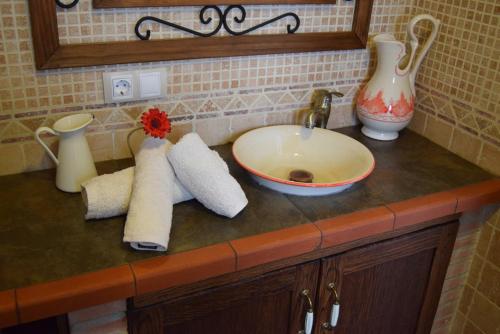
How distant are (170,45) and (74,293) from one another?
683 mm

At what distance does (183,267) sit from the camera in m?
1.10

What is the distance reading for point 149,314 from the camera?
1144mm

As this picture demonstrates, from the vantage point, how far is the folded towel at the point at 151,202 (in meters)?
1.10

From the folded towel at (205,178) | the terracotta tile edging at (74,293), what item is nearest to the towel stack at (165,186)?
the folded towel at (205,178)

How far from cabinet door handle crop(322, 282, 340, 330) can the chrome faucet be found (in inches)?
19.1

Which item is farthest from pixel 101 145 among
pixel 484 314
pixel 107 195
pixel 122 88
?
pixel 484 314

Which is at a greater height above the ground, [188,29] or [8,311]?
[188,29]

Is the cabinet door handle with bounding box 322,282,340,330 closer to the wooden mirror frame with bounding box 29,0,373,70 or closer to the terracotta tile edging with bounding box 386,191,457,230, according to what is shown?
the terracotta tile edging with bounding box 386,191,457,230

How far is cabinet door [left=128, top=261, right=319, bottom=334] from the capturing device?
1.16 metres

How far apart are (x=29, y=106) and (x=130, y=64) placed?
27 cm

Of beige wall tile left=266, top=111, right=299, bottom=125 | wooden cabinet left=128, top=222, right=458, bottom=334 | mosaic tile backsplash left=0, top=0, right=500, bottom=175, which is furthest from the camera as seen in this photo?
beige wall tile left=266, top=111, right=299, bottom=125

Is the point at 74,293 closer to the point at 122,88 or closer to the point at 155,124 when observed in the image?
the point at 155,124

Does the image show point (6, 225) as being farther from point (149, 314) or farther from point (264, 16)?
point (264, 16)

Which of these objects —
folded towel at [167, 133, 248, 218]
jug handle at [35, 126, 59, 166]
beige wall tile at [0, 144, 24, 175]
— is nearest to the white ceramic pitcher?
jug handle at [35, 126, 59, 166]
